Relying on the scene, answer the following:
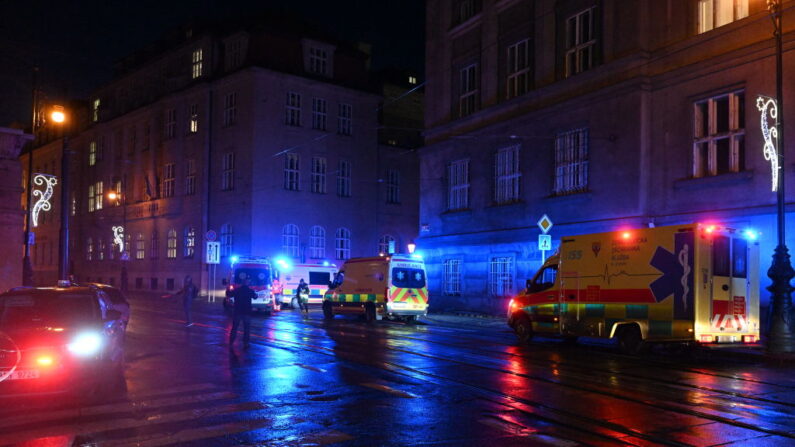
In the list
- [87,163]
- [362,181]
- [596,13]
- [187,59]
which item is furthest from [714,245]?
[87,163]

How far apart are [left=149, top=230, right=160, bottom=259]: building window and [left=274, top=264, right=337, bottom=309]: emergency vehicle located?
A: 19473mm

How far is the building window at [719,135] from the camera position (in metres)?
21.5

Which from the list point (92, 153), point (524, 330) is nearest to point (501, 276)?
point (524, 330)

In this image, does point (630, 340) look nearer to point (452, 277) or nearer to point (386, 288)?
point (386, 288)

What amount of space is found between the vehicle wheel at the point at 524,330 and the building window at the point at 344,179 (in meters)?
29.1

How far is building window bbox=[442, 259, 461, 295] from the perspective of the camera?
33.2 m

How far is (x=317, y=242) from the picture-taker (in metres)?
46.7

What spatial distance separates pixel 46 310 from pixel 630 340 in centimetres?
1255

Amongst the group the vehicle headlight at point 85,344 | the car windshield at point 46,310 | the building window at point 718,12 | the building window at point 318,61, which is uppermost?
the building window at point 318,61

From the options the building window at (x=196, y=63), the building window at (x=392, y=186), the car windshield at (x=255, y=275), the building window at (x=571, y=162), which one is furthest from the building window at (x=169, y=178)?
the building window at (x=571, y=162)

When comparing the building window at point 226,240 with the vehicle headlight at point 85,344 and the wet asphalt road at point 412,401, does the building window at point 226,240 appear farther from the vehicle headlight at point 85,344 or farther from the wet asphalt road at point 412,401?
the vehicle headlight at point 85,344

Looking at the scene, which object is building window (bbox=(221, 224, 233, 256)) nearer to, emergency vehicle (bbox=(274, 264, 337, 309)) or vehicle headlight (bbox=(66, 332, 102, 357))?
emergency vehicle (bbox=(274, 264, 337, 309))

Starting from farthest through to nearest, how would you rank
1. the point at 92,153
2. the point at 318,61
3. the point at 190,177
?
the point at 92,153, the point at 190,177, the point at 318,61

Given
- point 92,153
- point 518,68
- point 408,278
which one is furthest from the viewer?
point 92,153
